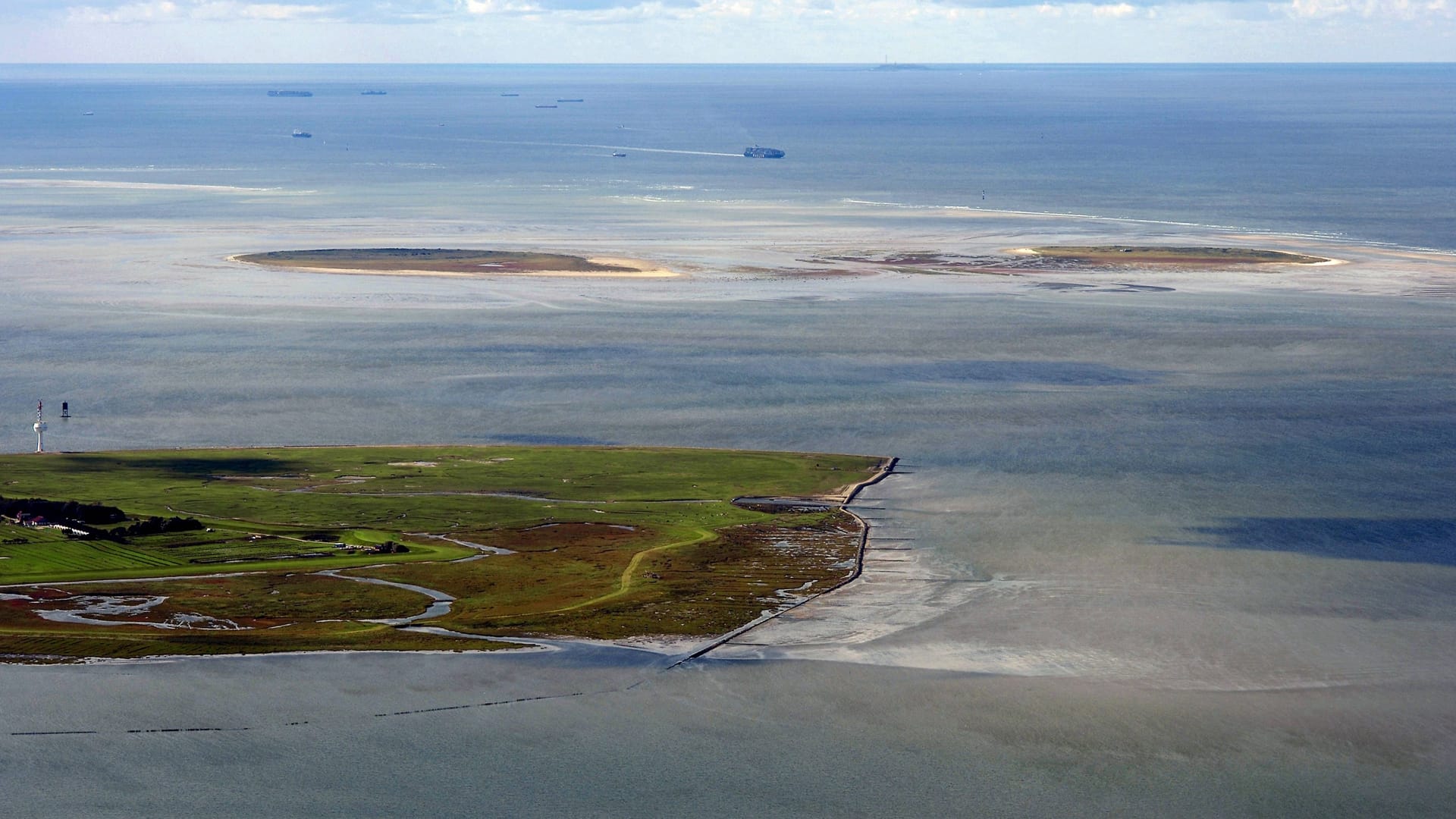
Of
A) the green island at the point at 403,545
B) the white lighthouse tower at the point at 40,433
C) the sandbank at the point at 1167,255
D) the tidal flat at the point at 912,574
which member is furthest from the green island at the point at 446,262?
the green island at the point at 403,545

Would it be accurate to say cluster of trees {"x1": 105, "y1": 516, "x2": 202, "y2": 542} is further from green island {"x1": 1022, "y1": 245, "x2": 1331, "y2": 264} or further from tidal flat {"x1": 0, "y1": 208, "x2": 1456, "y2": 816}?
green island {"x1": 1022, "y1": 245, "x2": 1331, "y2": 264}

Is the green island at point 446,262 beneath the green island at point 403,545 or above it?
above

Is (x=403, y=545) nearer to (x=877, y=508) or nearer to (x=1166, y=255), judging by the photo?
(x=877, y=508)

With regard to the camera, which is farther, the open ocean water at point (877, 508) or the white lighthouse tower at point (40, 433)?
the white lighthouse tower at point (40, 433)

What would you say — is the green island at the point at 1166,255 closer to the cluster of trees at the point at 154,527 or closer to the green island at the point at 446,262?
the green island at the point at 446,262

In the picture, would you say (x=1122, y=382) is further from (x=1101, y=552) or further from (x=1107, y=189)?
(x=1107, y=189)

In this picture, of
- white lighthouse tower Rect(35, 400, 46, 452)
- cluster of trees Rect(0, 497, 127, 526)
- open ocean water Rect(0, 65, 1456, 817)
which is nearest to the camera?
open ocean water Rect(0, 65, 1456, 817)

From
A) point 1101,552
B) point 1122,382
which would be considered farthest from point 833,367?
point 1101,552

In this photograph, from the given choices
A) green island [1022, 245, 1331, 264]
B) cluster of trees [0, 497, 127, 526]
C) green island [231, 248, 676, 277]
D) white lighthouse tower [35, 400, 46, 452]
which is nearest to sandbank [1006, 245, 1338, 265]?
green island [1022, 245, 1331, 264]
